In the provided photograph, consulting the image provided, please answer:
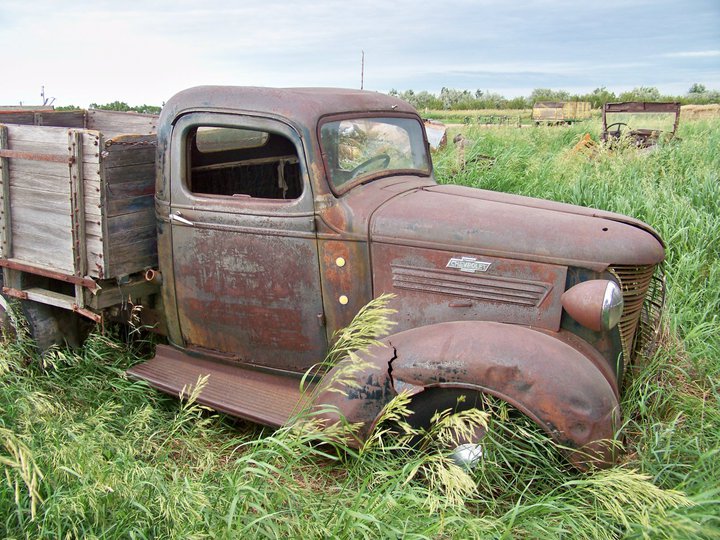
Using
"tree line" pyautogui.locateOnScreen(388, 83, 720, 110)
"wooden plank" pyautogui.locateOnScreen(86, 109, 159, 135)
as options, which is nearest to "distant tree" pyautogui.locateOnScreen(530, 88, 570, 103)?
"tree line" pyautogui.locateOnScreen(388, 83, 720, 110)

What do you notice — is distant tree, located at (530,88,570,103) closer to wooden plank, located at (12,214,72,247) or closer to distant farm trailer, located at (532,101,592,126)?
distant farm trailer, located at (532,101,592,126)

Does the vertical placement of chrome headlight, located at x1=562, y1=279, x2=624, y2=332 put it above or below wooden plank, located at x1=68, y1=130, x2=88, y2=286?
below

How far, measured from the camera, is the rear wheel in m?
2.77

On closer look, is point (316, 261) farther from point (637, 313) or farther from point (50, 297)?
point (50, 297)

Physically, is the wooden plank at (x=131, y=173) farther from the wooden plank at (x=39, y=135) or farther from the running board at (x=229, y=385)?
the running board at (x=229, y=385)

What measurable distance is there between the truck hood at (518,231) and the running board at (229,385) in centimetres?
97

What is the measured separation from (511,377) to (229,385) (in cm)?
162

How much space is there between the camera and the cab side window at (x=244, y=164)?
407 centimetres

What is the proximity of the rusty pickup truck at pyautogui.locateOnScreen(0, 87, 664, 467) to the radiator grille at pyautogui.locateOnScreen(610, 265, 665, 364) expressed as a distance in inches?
0.6

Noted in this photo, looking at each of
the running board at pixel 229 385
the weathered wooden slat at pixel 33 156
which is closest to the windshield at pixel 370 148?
the running board at pixel 229 385

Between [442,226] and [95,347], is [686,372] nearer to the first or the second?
[442,226]

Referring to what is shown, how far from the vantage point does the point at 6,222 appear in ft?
13.2

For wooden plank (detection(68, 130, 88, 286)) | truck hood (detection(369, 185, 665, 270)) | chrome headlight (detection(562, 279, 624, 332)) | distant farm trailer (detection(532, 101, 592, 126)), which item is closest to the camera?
chrome headlight (detection(562, 279, 624, 332))

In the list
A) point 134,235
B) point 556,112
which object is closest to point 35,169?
point 134,235
